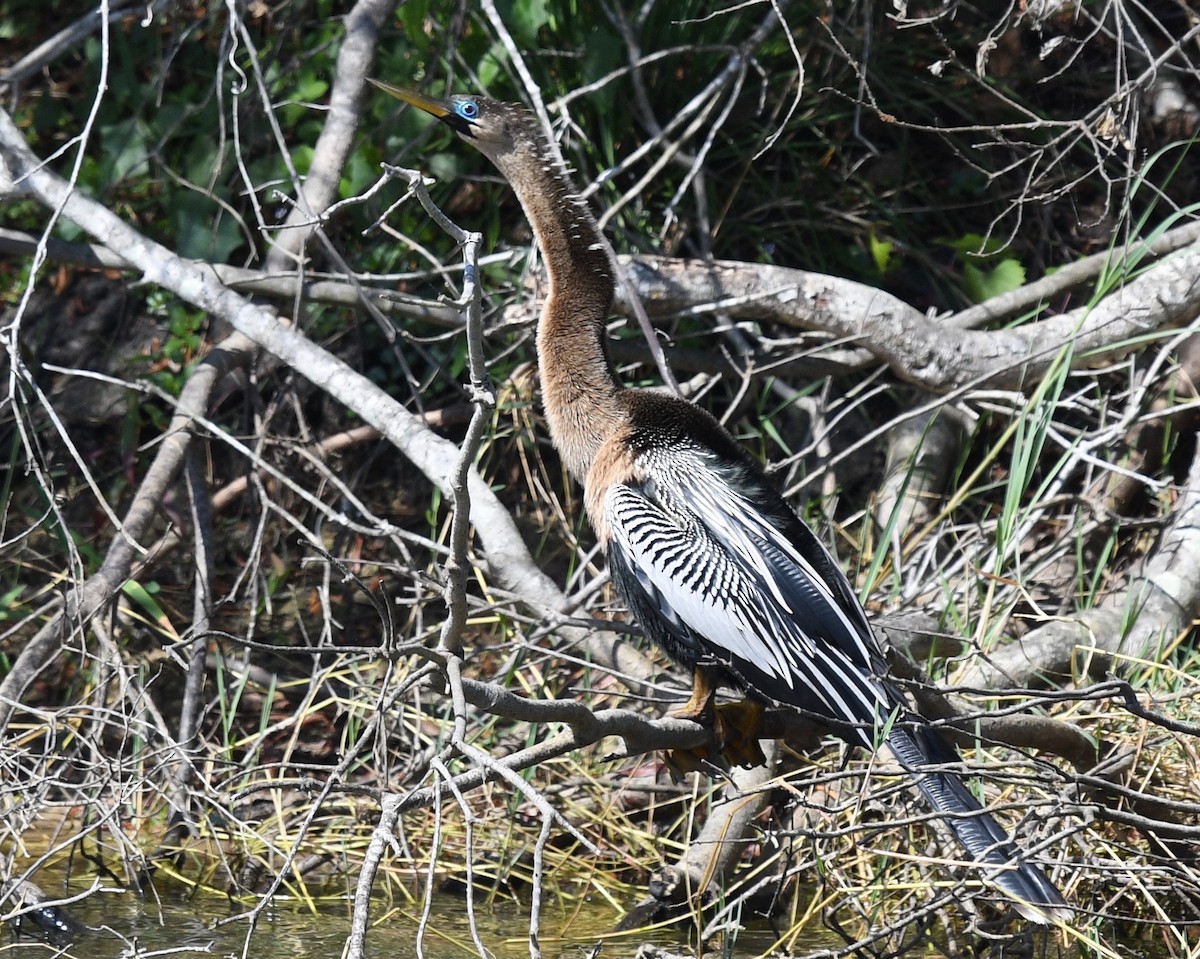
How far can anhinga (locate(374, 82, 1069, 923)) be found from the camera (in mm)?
2820

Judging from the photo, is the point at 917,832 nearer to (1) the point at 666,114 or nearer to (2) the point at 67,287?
(1) the point at 666,114

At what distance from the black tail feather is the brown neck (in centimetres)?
107

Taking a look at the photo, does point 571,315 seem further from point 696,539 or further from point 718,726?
point 718,726

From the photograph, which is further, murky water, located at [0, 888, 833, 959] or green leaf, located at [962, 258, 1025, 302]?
green leaf, located at [962, 258, 1025, 302]

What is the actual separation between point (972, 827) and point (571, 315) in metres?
1.58

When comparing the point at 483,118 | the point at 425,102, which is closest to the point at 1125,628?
the point at 483,118

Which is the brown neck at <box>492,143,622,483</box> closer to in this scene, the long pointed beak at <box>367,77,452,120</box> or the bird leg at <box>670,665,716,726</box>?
the long pointed beak at <box>367,77,452,120</box>

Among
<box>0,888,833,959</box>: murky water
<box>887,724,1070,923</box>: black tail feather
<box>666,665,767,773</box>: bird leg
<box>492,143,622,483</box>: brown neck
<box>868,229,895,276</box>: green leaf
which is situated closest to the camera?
<box>887,724,1070,923</box>: black tail feather

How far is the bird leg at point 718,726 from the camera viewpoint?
10.2 feet

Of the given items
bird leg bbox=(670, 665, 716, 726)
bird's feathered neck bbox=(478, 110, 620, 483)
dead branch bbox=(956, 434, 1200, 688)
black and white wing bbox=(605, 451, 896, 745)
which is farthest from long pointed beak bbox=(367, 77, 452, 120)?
dead branch bbox=(956, 434, 1200, 688)

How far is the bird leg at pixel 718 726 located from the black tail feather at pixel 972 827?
393 mm

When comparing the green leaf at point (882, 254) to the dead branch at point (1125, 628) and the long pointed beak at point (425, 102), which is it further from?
the long pointed beak at point (425, 102)

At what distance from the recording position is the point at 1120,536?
14.8 feet

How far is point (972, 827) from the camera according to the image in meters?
2.72
